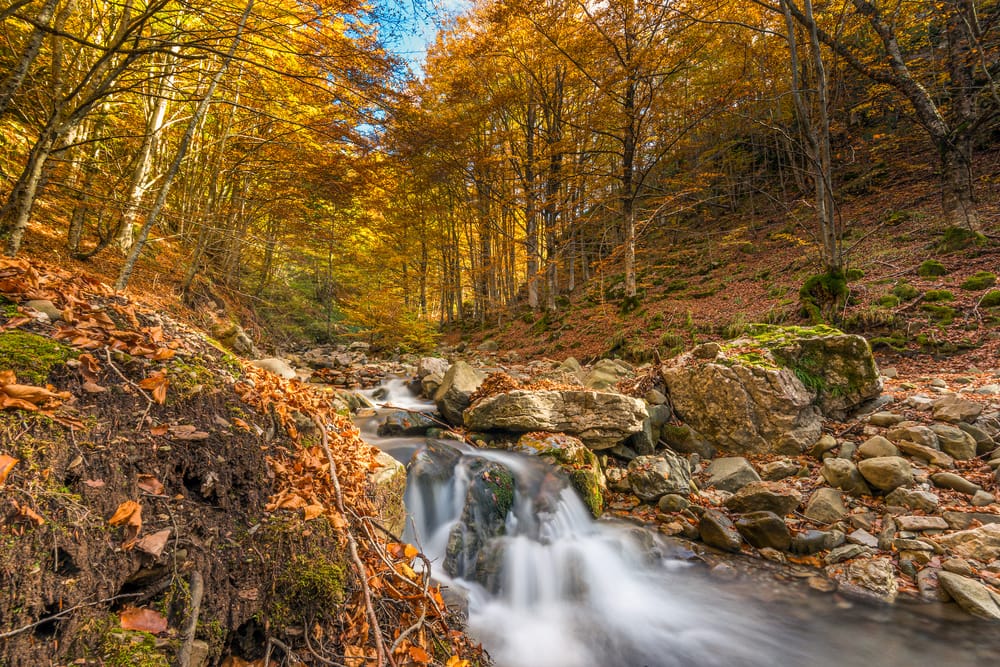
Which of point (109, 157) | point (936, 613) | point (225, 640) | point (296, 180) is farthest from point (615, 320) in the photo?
point (109, 157)

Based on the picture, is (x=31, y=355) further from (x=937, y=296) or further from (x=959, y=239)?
(x=959, y=239)

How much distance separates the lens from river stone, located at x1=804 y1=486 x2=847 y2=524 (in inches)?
158

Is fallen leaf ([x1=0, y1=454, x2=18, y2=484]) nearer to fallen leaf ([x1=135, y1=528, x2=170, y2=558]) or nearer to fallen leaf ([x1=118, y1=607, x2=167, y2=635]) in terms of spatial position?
fallen leaf ([x1=135, y1=528, x2=170, y2=558])

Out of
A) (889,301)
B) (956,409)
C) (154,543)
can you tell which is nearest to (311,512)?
(154,543)

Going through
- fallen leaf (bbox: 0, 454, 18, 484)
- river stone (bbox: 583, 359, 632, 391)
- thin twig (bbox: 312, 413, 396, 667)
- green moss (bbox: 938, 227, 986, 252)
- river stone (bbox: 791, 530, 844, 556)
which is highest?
green moss (bbox: 938, 227, 986, 252)

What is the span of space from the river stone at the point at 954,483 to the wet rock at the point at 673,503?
245 centimetres

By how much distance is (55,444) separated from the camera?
1.34 metres

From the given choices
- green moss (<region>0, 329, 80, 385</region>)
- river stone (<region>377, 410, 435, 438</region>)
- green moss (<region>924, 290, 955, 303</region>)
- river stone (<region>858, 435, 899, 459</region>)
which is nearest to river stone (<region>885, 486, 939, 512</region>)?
river stone (<region>858, 435, 899, 459</region>)

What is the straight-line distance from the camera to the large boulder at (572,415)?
5.30 m

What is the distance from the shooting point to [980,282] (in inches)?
275

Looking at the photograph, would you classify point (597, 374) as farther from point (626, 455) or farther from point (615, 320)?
point (615, 320)

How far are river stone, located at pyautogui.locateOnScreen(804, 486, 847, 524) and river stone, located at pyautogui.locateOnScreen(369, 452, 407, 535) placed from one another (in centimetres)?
430

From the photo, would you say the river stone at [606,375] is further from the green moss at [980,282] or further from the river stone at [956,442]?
the green moss at [980,282]

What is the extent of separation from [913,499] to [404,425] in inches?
230
